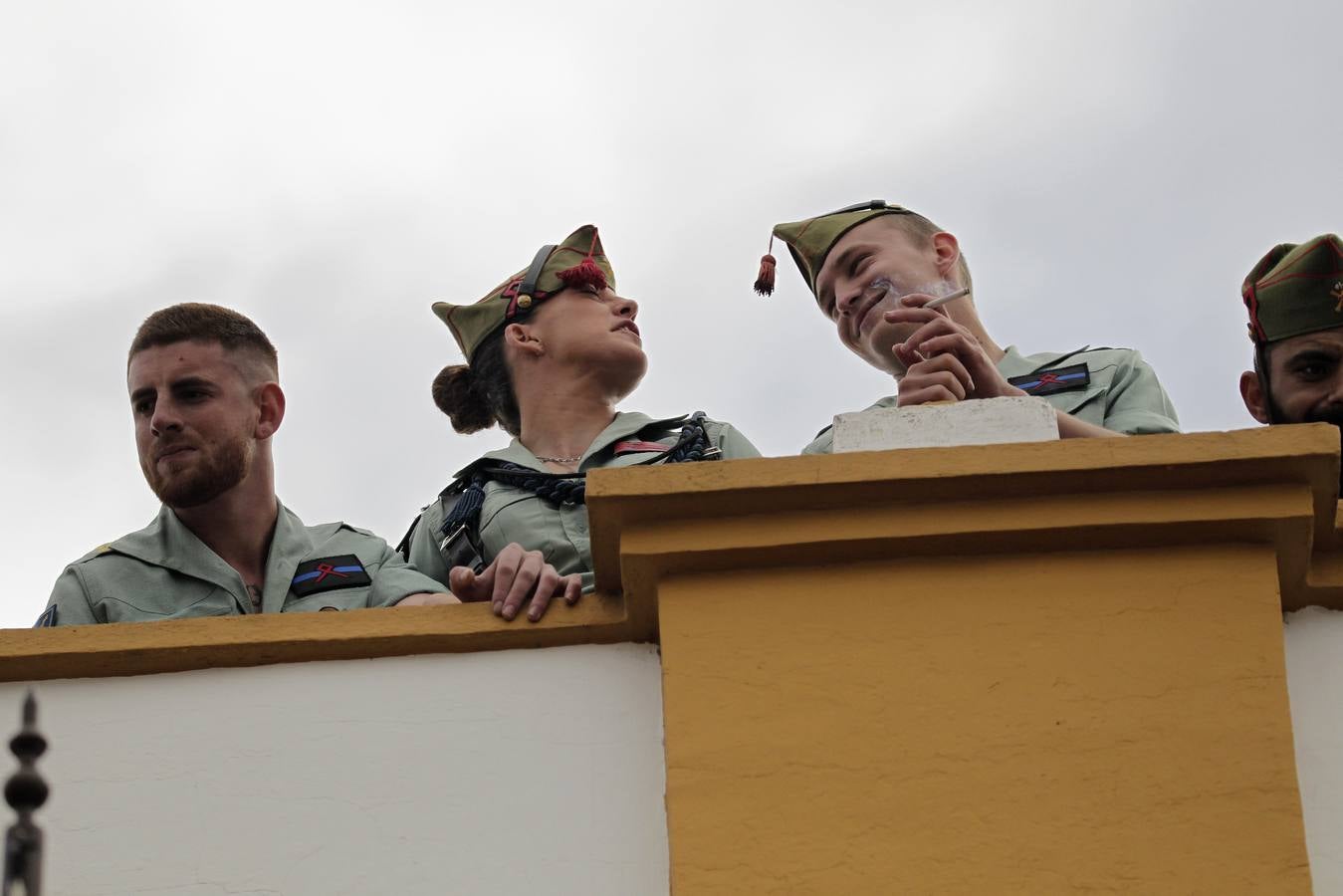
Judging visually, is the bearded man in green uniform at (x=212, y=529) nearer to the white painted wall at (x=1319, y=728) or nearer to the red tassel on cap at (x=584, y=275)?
the red tassel on cap at (x=584, y=275)

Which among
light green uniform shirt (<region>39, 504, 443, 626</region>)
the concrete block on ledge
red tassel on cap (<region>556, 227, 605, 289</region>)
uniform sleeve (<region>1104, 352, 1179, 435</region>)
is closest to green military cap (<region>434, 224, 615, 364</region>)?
red tassel on cap (<region>556, 227, 605, 289</region>)

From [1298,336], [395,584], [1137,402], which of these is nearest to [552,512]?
[395,584]

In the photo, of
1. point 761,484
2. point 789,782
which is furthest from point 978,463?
point 789,782

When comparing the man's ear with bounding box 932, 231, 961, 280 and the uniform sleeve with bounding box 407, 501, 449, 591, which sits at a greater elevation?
the man's ear with bounding box 932, 231, 961, 280

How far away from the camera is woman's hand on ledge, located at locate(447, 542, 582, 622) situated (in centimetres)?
500

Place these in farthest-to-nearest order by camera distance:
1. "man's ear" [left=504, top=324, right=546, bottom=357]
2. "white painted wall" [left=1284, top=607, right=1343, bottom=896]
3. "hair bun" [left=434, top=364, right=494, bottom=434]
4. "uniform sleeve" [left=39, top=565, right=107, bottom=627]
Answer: "hair bun" [left=434, top=364, right=494, bottom=434], "man's ear" [left=504, top=324, right=546, bottom=357], "uniform sleeve" [left=39, top=565, right=107, bottom=627], "white painted wall" [left=1284, top=607, right=1343, bottom=896]

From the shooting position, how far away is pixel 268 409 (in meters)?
6.29

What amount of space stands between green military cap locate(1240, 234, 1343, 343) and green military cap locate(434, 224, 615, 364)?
7.02 feet

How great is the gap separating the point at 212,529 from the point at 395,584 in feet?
1.94

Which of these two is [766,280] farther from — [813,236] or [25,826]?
[25,826]

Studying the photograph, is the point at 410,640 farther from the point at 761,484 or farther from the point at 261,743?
the point at 761,484

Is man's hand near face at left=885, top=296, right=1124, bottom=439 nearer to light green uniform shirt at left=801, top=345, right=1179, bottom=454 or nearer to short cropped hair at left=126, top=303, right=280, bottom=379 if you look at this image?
light green uniform shirt at left=801, top=345, right=1179, bottom=454

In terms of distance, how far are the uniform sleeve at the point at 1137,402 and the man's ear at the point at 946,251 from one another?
83cm

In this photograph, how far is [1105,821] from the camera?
14.5 feet
